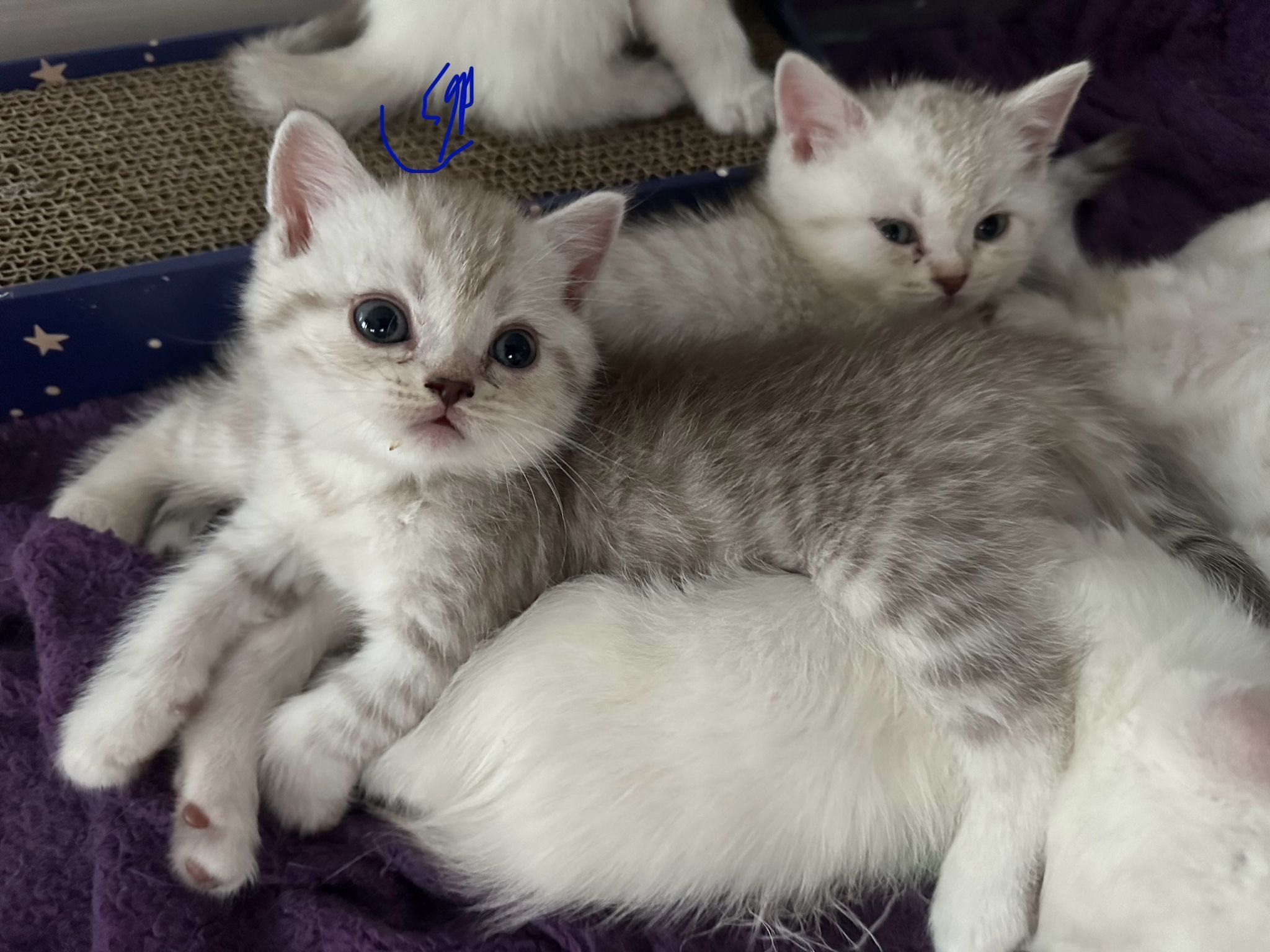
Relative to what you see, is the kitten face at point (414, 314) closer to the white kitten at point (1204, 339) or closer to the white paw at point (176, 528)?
the white paw at point (176, 528)

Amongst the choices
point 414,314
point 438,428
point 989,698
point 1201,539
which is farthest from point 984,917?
point 414,314

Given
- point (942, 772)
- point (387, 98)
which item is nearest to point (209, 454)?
point (387, 98)

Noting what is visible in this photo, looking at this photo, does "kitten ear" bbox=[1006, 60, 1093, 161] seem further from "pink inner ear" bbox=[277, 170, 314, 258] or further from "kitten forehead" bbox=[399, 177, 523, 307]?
"pink inner ear" bbox=[277, 170, 314, 258]

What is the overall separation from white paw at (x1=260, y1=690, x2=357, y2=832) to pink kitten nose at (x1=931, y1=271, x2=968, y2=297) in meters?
1.07

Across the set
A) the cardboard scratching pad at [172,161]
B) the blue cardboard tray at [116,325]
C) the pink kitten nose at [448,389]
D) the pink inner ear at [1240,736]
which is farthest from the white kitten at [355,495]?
the pink inner ear at [1240,736]

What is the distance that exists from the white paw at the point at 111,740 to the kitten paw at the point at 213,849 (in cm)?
9

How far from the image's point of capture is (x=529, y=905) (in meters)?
1.08

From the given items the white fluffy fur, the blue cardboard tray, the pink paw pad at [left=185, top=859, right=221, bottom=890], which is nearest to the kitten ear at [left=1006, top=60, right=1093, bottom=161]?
the blue cardboard tray

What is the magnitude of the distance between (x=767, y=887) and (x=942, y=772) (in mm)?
242

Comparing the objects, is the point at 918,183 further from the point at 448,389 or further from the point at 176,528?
the point at 176,528

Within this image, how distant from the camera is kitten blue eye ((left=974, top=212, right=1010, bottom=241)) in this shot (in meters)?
1.52

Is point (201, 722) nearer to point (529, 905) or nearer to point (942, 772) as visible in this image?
point (529, 905)

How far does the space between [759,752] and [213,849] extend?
2.00ft
